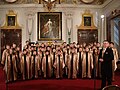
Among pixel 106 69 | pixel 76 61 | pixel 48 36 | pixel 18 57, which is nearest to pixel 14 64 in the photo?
pixel 18 57

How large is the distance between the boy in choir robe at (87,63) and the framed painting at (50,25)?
913 cm

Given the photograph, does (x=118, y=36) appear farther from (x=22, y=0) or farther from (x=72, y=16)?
(x=22, y=0)

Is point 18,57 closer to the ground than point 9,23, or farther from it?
closer to the ground

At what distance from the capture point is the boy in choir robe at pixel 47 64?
1312cm

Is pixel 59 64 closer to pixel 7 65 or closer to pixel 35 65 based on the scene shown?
pixel 35 65

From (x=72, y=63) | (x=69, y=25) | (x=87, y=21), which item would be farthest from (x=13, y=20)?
(x=72, y=63)

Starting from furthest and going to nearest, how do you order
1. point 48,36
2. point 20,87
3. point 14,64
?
point 48,36, point 14,64, point 20,87

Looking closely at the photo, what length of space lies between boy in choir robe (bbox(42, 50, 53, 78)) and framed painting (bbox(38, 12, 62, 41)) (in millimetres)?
8860

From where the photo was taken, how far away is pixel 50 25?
2214 centimetres

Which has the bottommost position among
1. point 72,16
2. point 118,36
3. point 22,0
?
point 118,36

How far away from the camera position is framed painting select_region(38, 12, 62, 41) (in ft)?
72.3

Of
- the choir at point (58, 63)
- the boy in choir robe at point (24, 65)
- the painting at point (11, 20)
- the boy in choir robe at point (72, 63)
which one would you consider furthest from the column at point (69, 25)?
the boy in choir robe at point (24, 65)

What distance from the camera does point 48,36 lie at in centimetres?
2203

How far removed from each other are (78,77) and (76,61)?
0.85 metres
